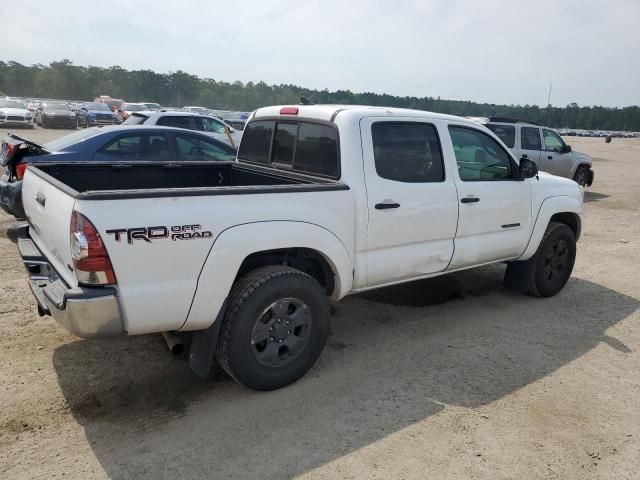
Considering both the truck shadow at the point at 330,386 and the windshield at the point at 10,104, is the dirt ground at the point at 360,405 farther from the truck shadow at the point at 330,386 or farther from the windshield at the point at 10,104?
the windshield at the point at 10,104

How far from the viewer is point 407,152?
4.36m

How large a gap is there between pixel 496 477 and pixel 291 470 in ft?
3.74

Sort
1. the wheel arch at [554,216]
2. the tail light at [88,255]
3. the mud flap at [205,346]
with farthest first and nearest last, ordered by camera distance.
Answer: the wheel arch at [554,216] → the mud flap at [205,346] → the tail light at [88,255]

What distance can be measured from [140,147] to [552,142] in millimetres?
10209

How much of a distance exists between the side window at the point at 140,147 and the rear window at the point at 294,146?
13.0 ft

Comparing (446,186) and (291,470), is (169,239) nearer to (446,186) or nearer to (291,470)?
(291,470)

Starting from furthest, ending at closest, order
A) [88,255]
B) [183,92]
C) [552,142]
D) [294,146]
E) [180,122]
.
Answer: [183,92] < [552,142] < [180,122] < [294,146] < [88,255]

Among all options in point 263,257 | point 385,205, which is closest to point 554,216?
Answer: point 385,205

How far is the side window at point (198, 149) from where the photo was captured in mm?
9023

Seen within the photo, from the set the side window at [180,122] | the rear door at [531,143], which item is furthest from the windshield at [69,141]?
the rear door at [531,143]

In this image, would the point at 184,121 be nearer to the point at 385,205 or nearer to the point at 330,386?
the point at 385,205

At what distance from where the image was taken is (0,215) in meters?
8.63

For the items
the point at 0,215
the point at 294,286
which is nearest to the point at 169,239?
→ the point at 294,286

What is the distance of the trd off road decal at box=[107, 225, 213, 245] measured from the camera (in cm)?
289
